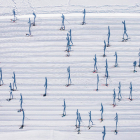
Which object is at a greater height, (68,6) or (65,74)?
Result: (68,6)

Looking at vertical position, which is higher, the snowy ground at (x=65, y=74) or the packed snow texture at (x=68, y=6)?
the packed snow texture at (x=68, y=6)

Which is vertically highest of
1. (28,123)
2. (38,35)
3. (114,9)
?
(114,9)

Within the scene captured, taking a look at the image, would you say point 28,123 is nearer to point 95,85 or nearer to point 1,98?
point 1,98

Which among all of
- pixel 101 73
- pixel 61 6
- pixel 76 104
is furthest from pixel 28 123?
pixel 61 6

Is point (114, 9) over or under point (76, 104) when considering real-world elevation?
over

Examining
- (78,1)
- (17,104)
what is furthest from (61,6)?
(17,104)

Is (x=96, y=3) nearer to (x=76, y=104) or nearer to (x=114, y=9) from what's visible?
(x=114, y=9)

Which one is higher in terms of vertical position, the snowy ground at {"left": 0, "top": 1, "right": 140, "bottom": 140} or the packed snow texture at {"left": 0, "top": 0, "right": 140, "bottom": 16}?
the packed snow texture at {"left": 0, "top": 0, "right": 140, "bottom": 16}
